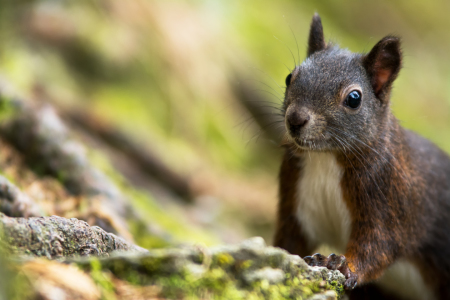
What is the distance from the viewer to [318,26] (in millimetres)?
4734

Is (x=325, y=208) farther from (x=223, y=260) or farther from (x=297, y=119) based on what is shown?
(x=223, y=260)

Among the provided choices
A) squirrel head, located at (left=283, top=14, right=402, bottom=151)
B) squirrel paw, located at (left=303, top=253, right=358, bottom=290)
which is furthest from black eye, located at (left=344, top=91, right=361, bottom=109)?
squirrel paw, located at (left=303, top=253, right=358, bottom=290)

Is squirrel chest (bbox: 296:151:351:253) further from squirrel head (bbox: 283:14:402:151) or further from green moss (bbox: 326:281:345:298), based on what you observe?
green moss (bbox: 326:281:345:298)

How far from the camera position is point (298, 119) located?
3.63 meters

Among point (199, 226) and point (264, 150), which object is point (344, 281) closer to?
point (199, 226)

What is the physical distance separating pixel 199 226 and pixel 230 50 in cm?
575

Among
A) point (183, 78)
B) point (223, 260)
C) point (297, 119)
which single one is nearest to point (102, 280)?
point (223, 260)

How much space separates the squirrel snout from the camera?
3.63 m

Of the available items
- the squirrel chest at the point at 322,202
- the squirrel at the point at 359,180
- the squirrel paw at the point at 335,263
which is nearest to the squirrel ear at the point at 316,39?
the squirrel at the point at 359,180

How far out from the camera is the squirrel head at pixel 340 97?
372 centimetres

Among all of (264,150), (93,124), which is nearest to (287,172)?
(93,124)

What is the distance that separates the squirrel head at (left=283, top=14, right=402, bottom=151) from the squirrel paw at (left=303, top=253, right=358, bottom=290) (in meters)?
0.96

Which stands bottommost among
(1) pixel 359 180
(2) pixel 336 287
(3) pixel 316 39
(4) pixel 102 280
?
(4) pixel 102 280

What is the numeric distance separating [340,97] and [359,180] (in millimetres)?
714
